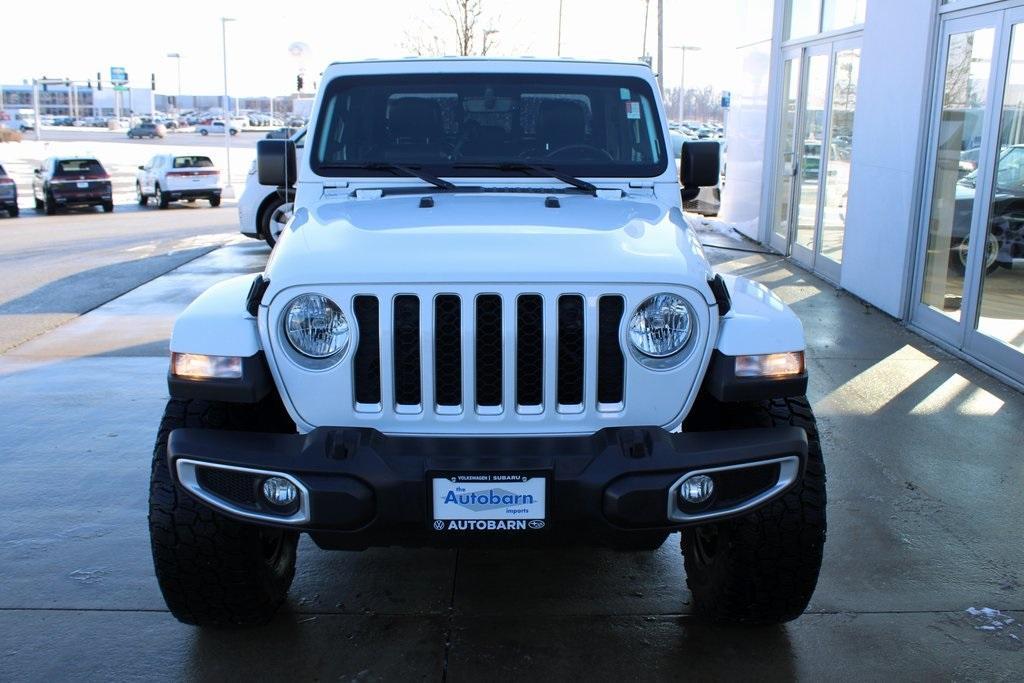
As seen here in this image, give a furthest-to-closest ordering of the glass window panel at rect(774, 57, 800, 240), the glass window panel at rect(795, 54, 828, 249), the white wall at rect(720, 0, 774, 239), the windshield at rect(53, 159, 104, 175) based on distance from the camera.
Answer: the windshield at rect(53, 159, 104, 175) < the white wall at rect(720, 0, 774, 239) < the glass window panel at rect(774, 57, 800, 240) < the glass window panel at rect(795, 54, 828, 249)

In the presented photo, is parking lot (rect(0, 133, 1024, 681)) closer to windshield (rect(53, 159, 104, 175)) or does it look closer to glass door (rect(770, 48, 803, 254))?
glass door (rect(770, 48, 803, 254))

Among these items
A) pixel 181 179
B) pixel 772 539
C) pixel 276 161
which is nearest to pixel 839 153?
pixel 276 161

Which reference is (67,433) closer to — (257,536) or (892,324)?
(257,536)

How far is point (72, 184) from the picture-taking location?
24109 millimetres

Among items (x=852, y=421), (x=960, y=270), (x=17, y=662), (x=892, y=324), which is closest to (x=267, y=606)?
(x=17, y=662)

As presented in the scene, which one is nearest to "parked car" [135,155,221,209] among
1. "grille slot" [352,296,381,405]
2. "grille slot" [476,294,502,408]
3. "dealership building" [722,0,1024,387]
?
"dealership building" [722,0,1024,387]

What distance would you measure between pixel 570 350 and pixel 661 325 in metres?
0.29

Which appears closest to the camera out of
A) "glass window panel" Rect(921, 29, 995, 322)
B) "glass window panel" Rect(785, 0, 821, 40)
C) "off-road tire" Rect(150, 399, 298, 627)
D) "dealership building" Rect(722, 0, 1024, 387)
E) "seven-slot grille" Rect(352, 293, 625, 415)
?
"seven-slot grille" Rect(352, 293, 625, 415)

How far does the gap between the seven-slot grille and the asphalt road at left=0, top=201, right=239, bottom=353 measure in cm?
662

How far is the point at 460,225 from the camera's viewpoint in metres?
3.49

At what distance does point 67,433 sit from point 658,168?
12.7 feet

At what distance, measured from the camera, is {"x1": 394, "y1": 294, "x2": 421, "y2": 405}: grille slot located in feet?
10.0

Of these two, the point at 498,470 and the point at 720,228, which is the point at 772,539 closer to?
the point at 498,470

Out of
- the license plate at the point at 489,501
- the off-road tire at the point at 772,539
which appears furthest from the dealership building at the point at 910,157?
the license plate at the point at 489,501
